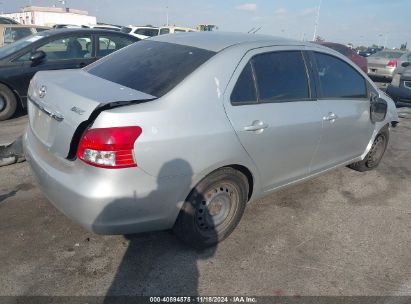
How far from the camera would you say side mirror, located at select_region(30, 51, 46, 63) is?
6.02 meters

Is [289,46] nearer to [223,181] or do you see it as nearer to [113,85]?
[223,181]

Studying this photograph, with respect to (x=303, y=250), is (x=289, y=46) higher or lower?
higher

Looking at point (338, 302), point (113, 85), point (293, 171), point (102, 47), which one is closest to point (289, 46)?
point (293, 171)

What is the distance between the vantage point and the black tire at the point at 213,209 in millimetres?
2701

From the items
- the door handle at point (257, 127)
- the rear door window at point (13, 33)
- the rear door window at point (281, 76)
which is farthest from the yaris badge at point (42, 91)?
the rear door window at point (13, 33)

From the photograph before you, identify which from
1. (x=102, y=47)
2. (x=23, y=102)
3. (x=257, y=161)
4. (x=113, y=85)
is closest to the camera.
→ (x=113, y=85)

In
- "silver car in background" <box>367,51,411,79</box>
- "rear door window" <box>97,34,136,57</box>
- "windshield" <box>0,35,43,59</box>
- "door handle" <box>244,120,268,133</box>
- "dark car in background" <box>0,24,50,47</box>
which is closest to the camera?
"door handle" <box>244,120,268,133</box>

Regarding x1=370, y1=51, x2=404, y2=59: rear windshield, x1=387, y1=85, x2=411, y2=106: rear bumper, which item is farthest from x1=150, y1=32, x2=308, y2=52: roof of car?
x1=370, y1=51, x2=404, y2=59: rear windshield

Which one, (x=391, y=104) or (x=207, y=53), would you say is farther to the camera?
(x=391, y=104)

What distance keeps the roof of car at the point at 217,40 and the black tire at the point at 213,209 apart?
106 cm

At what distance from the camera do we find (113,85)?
2.71m

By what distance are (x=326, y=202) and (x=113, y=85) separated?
266cm

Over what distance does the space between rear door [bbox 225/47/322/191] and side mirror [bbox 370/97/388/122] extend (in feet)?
3.78

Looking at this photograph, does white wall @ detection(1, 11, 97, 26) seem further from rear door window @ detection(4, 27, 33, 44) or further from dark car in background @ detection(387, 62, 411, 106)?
dark car in background @ detection(387, 62, 411, 106)
